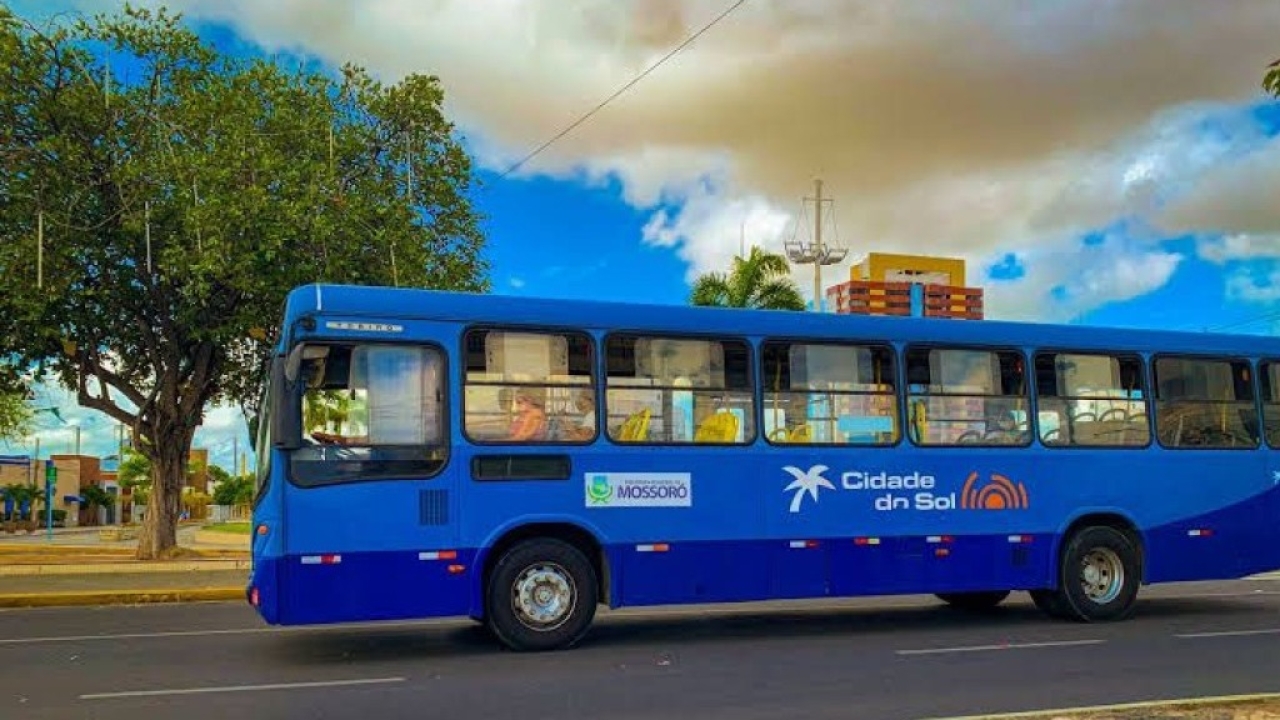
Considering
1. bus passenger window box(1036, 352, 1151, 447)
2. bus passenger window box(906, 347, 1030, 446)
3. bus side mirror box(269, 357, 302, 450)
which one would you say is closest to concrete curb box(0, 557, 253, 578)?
bus side mirror box(269, 357, 302, 450)

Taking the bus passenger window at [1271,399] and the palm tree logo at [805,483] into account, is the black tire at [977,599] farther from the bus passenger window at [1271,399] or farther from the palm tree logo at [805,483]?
the bus passenger window at [1271,399]

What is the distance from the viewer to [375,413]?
995cm

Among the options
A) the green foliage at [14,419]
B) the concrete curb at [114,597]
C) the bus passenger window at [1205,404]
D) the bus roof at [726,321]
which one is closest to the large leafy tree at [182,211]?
the concrete curb at [114,597]

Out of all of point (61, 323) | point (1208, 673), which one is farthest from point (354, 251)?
point (1208, 673)

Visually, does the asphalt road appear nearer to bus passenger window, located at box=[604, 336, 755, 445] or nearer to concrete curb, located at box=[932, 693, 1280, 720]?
concrete curb, located at box=[932, 693, 1280, 720]

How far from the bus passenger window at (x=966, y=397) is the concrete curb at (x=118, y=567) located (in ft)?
41.7

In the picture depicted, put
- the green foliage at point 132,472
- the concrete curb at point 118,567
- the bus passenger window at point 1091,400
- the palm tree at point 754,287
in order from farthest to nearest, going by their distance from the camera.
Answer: the green foliage at point 132,472 → the palm tree at point 754,287 → the concrete curb at point 118,567 → the bus passenger window at point 1091,400

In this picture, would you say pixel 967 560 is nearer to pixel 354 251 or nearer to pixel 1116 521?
pixel 1116 521

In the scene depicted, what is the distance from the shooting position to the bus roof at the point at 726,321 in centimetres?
1009

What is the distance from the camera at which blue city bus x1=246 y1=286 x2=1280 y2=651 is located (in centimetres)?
985

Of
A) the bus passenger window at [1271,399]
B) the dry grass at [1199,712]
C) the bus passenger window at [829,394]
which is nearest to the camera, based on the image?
the dry grass at [1199,712]

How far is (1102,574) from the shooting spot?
1277 centimetres

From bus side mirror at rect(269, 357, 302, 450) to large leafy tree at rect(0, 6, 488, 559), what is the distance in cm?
857

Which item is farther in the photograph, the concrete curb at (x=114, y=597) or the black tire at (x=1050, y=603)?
the concrete curb at (x=114, y=597)
